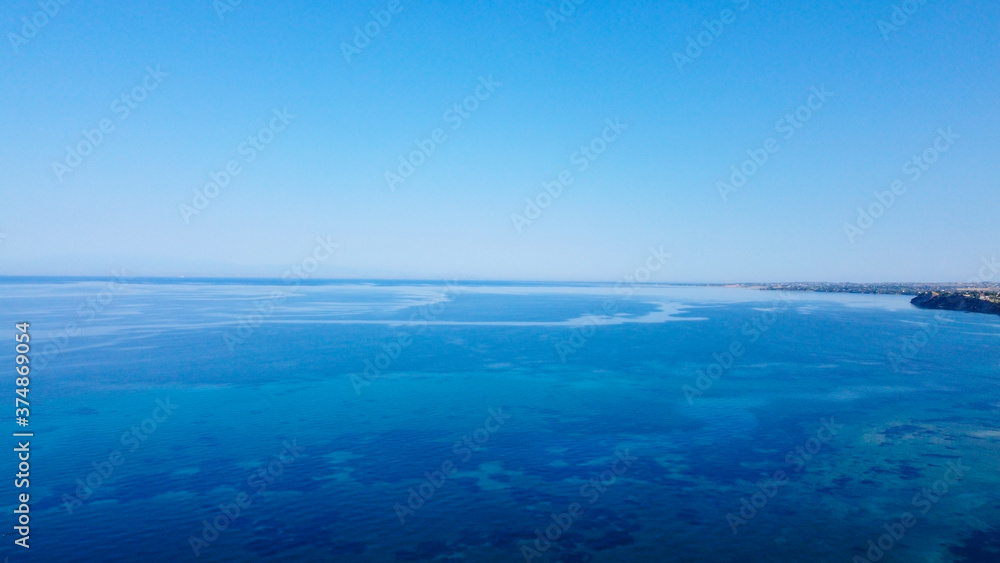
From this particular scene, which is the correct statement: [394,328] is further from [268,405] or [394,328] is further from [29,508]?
[29,508]

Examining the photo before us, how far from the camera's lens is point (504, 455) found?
64.4 ft

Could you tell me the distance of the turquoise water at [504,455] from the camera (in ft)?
44.6

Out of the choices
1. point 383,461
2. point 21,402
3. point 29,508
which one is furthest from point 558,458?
point 21,402

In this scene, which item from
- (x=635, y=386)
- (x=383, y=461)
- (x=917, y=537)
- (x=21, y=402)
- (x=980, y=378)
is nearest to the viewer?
(x=917, y=537)

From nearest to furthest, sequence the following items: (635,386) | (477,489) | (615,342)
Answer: (477,489)
(635,386)
(615,342)

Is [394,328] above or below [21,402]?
above

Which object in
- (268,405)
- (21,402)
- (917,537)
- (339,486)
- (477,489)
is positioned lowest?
(917,537)

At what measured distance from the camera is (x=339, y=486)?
54.7 feet

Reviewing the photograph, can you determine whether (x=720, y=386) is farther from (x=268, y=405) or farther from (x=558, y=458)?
(x=268, y=405)

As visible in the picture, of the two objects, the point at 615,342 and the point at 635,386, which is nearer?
the point at 635,386

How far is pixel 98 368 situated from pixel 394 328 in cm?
2889

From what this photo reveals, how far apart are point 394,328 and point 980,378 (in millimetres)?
49092

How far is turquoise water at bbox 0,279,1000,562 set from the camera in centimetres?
Result: 1359

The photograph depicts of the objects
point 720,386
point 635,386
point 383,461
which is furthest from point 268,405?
point 720,386
